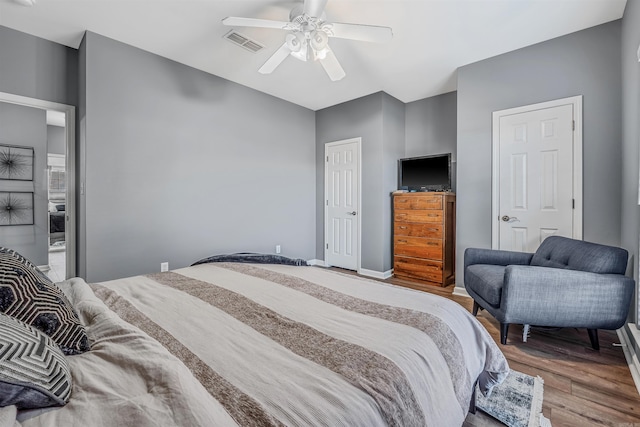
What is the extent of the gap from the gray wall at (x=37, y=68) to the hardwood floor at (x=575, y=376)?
4.16 metres

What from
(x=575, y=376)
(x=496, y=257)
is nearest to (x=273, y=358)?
(x=575, y=376)

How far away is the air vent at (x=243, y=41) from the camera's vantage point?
9.07 ft

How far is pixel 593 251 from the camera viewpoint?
7.09ft

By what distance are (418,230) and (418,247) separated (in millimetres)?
229

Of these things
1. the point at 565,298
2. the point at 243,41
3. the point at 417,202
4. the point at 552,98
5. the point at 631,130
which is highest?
the point at 243,41

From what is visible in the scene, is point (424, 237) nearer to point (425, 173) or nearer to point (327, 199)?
point (425, 173)

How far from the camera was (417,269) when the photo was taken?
13.0 ft

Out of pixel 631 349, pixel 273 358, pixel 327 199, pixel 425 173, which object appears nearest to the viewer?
pixel 273 358

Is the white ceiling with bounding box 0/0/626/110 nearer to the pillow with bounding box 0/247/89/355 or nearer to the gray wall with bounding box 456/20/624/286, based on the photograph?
the gray wall with bounding box 456/20/624/286

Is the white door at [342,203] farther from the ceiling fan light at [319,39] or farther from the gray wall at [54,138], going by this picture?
the gray wall at [54,138]

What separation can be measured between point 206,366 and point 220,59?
10.9 feet

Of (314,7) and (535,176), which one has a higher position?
(314,7)

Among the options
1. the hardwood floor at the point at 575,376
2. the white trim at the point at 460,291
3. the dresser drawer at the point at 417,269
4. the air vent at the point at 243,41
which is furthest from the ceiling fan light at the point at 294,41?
the white trim at the point at 460,291

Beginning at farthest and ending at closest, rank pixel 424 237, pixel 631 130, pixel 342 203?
pixel 342 203 < pixel 424 237 < pixel 631 130
